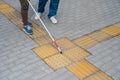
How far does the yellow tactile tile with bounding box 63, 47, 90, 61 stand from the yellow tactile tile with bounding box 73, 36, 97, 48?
158mm

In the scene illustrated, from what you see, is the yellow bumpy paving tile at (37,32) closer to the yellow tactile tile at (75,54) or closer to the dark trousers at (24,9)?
the dark trousers at (24,9)

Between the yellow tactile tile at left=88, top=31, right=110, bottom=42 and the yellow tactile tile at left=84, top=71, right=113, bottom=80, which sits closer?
the yellow tactile tile at left=84, top=71, right=113, bottom=80

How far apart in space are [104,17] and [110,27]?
1.68ft

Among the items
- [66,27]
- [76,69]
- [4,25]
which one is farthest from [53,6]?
[76,69]

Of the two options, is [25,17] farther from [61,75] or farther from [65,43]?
[61,75]

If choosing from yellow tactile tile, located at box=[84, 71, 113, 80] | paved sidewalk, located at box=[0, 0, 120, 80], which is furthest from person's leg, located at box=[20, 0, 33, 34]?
yellow tactile tile, located at box=[84, 71, 113, 80]

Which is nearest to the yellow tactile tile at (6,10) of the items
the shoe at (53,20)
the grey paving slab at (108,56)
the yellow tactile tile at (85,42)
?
the shoe at (53,20)

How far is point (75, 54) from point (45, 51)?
20.9 inches

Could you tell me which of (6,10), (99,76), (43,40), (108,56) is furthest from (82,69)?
(6,10)

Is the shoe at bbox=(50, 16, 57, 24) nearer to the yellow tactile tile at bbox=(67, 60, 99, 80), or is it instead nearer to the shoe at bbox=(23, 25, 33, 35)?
the shoe at bbox=(23, 25, 33, 35)

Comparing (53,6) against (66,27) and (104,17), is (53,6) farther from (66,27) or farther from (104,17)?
(104,17)

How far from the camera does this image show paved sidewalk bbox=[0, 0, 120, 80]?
11.1 ft

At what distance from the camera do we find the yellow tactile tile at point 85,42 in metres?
4.05

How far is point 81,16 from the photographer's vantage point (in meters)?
5.18
